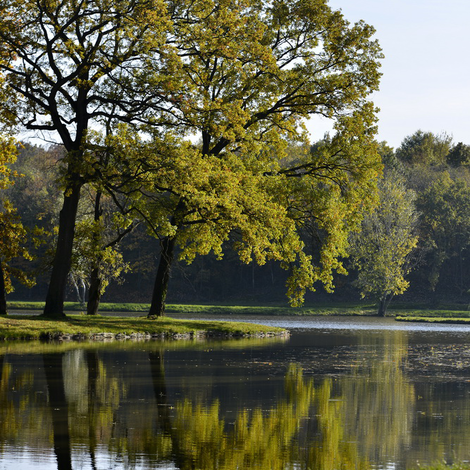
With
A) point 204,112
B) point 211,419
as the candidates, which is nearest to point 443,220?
point 204,112

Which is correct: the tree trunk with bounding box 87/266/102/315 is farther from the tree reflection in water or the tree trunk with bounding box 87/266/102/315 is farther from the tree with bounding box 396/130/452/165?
the tree with bounding box 396/130/452/165

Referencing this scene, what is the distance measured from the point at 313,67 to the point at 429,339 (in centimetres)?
1410

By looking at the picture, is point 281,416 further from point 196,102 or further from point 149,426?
point 196,102

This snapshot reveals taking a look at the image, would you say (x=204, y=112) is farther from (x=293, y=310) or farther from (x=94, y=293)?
(x=293, y=310)

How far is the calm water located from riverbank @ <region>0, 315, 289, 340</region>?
3007 mm

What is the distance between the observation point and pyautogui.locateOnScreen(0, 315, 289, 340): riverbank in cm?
2853

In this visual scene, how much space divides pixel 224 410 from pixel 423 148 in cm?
10461

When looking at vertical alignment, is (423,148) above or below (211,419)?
above

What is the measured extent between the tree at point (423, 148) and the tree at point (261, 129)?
7265 centimetres

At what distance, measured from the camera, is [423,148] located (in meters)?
114

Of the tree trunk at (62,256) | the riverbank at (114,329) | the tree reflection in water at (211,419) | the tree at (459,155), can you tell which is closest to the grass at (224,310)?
the riverbank at (114,329)

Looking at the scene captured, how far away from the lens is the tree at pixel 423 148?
11106 cm

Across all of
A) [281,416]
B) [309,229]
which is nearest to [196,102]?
[309,229]

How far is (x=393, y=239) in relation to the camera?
7019cm
